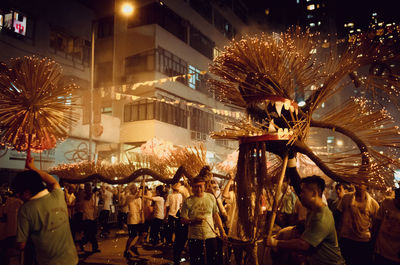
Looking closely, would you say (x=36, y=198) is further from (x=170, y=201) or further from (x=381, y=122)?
(x=170, y=201)

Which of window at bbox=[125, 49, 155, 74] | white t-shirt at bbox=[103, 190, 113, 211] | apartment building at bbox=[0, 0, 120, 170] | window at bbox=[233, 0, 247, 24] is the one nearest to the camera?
white t-shirt at bbox=[103, 190, 113, 211]

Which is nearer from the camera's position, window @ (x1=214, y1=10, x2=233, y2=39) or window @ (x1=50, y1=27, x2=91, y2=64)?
window @ (x1=50, y1=27, x2=91, y2=64)

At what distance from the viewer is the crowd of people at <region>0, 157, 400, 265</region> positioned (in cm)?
327

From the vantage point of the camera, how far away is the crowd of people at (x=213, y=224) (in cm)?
327

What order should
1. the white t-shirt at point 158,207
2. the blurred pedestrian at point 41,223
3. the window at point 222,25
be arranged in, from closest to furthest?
the blurred pedestrian at point 41,223
the white t-shirt at point 158,207
the window at point 222,25

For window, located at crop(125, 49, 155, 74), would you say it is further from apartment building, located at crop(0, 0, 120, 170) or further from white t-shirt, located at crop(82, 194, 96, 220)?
white t-shirt, located at crop(82, 194, 96, 220)

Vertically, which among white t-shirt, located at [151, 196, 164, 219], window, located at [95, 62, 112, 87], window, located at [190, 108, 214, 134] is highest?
window, located at [95, 62, 112, 87]

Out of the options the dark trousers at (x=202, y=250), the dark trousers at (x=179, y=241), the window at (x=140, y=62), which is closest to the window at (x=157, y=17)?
the window at (x=140, y=62)

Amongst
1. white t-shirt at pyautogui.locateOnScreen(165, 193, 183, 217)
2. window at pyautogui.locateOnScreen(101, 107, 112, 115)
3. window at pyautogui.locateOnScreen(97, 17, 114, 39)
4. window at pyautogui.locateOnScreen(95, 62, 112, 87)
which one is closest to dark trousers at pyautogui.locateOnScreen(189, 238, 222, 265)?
white t-shirt at pyautogui.locateOnScreen(165, 193, 183, 217)

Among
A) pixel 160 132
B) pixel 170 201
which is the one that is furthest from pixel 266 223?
pixel 160 132

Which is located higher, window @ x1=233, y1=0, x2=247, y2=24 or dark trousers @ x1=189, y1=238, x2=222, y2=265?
window @ x1=233, y1=0, x2=247, y2=24

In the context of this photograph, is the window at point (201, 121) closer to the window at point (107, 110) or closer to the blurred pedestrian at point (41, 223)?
the window at point (107, 110)

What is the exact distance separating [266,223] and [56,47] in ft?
67.2

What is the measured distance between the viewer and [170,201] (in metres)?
10.3
